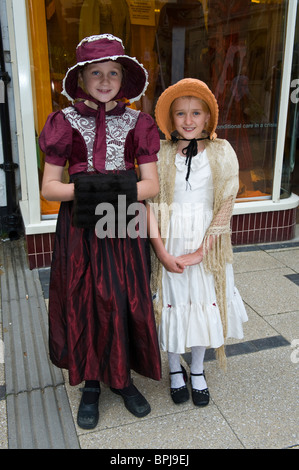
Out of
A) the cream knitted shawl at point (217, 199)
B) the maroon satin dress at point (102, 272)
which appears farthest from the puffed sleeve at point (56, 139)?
the cream knitted shawl at point (217, 199)

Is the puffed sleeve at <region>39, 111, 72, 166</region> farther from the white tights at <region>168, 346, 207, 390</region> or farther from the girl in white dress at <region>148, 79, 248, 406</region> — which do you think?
the white tights at <region>168, 346, 207, 390</region>

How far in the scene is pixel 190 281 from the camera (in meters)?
2.25

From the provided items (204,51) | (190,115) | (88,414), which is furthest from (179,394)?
(204,51)

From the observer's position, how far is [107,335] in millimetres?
2088

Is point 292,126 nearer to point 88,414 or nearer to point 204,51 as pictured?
point 204,51

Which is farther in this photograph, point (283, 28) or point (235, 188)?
point (283, 28)

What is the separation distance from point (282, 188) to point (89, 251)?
3202mm

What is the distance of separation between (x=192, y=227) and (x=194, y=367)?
755mm

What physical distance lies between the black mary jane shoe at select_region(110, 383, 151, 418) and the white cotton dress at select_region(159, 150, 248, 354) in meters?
0.29

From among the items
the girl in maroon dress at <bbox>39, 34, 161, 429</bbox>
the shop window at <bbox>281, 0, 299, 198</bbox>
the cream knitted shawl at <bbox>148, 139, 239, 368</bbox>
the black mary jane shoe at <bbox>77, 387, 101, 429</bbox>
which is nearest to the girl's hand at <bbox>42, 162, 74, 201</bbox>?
the girl in maroon dress at <bbox>39, 34, 161, 429</bbox>

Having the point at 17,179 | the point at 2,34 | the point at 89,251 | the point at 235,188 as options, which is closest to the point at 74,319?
the point at 89,251

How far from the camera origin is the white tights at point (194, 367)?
2340 mm

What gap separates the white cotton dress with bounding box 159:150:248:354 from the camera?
218cm
